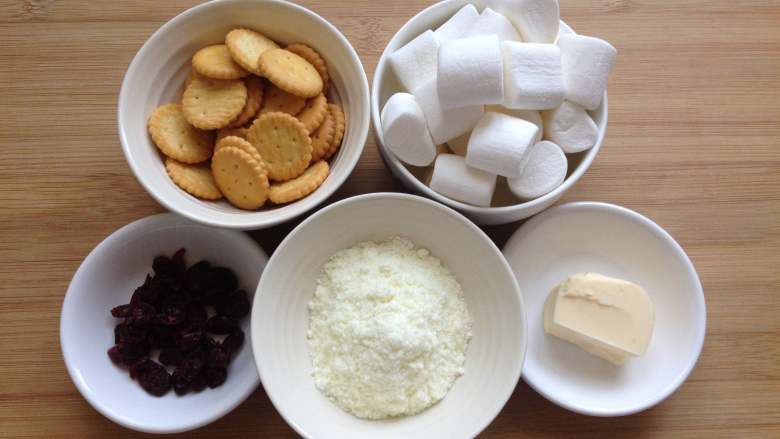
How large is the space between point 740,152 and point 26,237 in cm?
178

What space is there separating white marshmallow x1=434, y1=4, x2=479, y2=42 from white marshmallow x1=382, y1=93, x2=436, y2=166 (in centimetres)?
16

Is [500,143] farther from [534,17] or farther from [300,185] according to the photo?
[300,185]

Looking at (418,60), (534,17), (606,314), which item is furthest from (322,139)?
(606,314)

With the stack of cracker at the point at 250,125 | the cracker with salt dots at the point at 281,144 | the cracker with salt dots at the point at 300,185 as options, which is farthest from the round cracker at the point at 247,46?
the cracker with salt dots at the point at 300,185

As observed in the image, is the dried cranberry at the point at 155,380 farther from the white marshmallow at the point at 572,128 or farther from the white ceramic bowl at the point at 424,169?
the white marshmallow at the point at 572,128

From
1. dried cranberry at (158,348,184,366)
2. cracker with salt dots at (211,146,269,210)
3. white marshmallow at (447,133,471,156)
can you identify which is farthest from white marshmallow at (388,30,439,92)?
dried cranberry at (158,348,184,366)

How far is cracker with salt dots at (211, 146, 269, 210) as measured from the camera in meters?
1.20

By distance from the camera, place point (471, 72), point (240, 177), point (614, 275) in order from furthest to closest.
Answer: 1. point (614, 275)
2. point (240, 177)
3. point (471, 72)

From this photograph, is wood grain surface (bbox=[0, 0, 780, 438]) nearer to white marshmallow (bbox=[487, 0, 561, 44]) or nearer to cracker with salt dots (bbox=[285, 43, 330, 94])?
cracker with salt dots (bbox=[285, 43, 330, 94])

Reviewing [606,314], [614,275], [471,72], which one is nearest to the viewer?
[471,72]

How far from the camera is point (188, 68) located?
1316 millimetres

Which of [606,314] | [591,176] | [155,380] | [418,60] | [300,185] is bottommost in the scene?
[155,380]

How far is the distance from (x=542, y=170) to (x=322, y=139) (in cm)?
46

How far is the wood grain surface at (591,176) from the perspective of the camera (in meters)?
1.39
